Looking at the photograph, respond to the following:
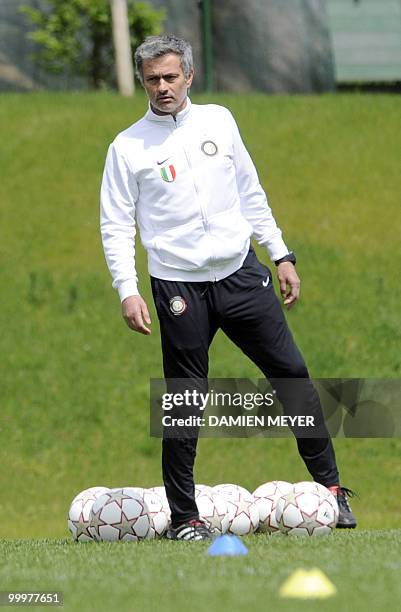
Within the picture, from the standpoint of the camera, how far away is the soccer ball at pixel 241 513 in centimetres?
712

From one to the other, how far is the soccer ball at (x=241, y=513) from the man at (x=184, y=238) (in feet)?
1.19

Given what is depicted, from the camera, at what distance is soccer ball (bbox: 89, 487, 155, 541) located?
6.93 meters

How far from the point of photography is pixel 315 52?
70.4ft

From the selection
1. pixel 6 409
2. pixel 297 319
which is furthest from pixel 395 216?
pixel 6 409

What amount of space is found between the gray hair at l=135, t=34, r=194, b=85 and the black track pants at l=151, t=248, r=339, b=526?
103 cm

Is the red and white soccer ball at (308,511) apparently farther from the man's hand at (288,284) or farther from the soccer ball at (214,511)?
the man's hand at (288,284)

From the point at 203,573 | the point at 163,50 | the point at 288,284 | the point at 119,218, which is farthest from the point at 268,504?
the point at 163,50

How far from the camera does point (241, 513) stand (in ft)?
23.5

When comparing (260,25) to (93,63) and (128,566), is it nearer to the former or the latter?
(93,63)

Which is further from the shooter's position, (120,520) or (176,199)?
(120,520)

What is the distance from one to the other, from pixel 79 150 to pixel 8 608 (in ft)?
39.0

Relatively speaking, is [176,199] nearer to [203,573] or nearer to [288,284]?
[288,284]

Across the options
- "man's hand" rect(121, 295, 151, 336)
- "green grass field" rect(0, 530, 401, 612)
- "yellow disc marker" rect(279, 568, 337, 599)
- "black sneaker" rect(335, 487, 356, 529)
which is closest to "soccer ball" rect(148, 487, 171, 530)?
"green grass field" rect(0, 530, 401, 612)

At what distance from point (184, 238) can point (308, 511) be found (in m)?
1.57
